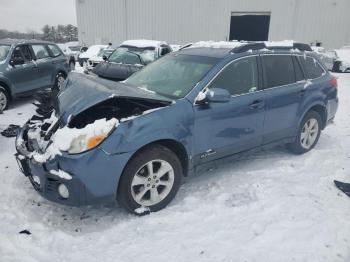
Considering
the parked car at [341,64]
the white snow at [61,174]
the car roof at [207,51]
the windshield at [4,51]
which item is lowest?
the parked car at [341,64]

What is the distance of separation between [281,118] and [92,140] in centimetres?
276

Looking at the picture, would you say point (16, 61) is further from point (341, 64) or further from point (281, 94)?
point (341, 64)

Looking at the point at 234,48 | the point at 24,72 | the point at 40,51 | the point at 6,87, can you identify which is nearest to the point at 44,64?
the point at 40,51

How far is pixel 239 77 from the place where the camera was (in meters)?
4.20

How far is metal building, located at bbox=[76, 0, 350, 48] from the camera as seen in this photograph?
23969 millimetres

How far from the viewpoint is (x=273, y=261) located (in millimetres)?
2902

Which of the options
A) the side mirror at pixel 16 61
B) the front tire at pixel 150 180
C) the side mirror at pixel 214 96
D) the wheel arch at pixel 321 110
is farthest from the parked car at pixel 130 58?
the front tire at pixel 150 180

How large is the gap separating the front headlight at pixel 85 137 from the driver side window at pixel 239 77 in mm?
1343

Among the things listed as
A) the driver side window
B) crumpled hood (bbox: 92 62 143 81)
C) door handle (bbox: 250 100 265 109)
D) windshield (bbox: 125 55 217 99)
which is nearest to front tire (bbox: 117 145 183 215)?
windshield (bbox: 125 55 217 99)

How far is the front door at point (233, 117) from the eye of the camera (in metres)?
3.81

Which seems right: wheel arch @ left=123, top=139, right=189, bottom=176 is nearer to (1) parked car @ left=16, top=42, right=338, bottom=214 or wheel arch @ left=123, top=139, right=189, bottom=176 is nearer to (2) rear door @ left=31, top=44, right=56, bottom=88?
(1) parked car @ left=16, top=42, right=338, bottom=214

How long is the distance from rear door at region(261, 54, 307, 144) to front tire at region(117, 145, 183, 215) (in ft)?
5.24

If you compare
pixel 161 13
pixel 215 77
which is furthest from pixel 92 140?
pixel 161 13

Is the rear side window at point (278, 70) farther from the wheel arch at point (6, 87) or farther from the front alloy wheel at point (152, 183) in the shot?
the wheel arch at point (6, 87)
